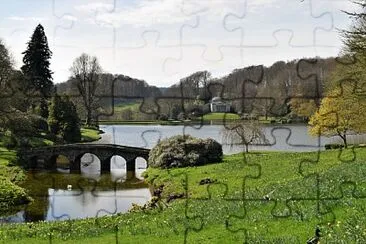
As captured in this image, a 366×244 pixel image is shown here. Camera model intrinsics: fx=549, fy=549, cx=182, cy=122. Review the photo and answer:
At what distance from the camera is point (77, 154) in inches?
2334

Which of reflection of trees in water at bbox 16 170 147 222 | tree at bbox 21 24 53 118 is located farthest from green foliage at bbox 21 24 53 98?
reflection of trees in water at bbox 16 170 147 222

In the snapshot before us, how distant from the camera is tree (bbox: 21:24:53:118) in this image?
78.4m

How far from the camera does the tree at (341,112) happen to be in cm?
2866

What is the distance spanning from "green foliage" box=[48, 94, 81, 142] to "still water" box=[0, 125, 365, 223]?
3.45 meters

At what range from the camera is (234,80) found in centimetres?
2967

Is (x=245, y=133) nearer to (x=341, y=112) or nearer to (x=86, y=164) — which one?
(x=86, y=164)

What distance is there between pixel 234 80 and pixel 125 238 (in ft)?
46.9

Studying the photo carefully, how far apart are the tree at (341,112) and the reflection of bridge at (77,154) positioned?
1811cm

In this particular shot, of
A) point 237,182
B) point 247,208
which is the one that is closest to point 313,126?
point 237,182

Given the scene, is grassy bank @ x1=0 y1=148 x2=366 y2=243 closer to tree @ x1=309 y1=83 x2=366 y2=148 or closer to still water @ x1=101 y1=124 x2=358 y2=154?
tree @ x1=309 y1=83 x2=366 y2=148

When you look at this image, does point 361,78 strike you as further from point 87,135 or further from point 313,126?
point 87,135

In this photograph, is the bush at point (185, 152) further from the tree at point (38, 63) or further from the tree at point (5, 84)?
the tree at point (38, 63)

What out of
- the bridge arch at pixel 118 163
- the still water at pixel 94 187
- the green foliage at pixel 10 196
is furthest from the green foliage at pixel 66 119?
the green foliage at pixel 10 196

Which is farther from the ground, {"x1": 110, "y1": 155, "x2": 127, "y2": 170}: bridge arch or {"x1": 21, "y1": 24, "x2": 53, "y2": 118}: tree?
{"x1": 21, "y1": 24, "x2": 53, "y2": 118}: tree
